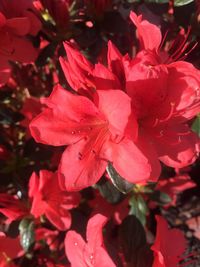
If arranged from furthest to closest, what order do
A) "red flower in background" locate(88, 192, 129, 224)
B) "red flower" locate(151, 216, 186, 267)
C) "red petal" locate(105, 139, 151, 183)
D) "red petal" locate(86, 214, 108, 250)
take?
"red flower in background" locate(88, 192, 129, 224)
"red petal" locate(86, 214, 108, 250)
"red flower" locate(151, 216, 186, 267)
"red petal" locate(105, 139, 151, 183)

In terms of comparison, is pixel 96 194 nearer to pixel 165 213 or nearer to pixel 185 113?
pixel 165 213

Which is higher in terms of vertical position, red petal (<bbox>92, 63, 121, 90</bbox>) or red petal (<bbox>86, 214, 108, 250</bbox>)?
red petal (<bbox>92, 63, 121, 90</bbox>)

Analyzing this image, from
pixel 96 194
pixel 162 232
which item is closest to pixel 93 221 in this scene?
pixel 162 232

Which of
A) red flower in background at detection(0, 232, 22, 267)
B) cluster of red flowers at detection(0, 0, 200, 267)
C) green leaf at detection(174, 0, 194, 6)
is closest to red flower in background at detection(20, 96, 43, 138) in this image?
cluster of red flowers at detection(0, 0, 200, 267)

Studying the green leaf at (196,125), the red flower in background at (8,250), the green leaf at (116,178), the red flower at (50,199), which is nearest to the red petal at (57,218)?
the red flower at (50,199)

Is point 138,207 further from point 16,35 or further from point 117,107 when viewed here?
point 117,107

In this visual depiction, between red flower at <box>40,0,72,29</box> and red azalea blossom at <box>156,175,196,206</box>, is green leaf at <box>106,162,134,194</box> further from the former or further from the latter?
red azalea blossom at <box>156,175,196,206</box>

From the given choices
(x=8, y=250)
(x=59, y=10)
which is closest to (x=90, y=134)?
(x=59, y=10)

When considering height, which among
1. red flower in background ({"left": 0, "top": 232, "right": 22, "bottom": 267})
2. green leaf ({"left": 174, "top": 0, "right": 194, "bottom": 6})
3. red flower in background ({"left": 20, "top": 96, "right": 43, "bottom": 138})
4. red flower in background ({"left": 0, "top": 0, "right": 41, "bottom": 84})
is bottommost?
red flower in background ({"left": 0, "top": 232, "right": 22, "bottom": 267})
